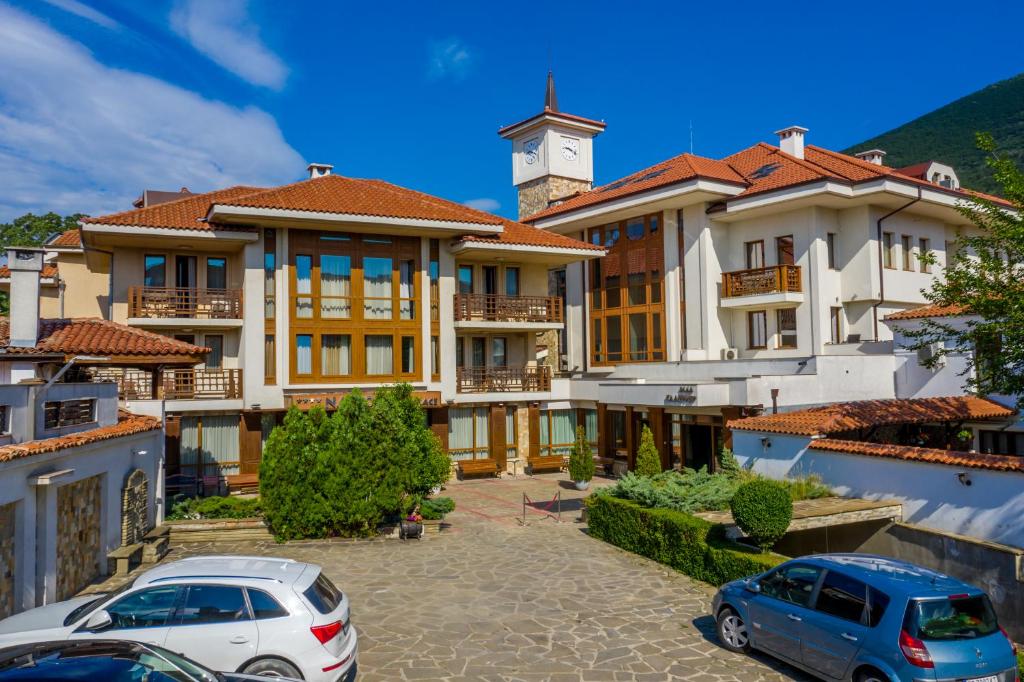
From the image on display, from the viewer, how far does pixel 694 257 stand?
2983 cm

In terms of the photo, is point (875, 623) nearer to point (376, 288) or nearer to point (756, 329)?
point (376, 288)

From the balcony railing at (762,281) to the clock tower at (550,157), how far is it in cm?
1487

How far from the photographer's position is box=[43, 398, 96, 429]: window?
1334cm

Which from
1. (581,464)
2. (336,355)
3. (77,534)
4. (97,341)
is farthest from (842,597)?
(336,355)

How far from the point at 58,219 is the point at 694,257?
47565mm

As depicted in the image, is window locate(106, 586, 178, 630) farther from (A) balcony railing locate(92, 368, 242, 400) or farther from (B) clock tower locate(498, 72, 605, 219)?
(B) clock tower locate(498, 72, 605, 219)

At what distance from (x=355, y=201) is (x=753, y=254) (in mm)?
15374

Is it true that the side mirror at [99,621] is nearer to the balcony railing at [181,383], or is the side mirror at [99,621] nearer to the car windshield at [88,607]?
the car windshield at [88,607]

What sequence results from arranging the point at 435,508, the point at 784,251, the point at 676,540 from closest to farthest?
the point at 676,540, the point at 435,508, the point at 784,251

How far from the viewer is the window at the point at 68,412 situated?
13.3 m

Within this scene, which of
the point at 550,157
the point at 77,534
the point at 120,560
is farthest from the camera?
the point at 550,157

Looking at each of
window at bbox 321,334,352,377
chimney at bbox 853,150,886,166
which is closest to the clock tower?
chimney at bbox 853,150,886,166

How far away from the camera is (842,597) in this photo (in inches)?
372

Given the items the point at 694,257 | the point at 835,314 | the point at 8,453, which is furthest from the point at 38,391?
the point at 835,314
